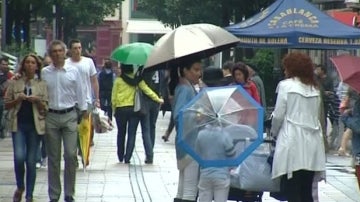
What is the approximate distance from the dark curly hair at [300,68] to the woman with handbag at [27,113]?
318 cm

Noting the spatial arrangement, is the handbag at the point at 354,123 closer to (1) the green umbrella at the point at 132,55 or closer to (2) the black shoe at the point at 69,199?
(2) the black shoe at the point at 69,199

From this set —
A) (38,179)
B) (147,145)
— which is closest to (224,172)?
(38,179)

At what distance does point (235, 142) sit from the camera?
10.2m

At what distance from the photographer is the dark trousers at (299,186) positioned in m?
10.4

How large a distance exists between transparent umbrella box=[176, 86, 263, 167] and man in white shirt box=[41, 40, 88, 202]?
9.02 feet

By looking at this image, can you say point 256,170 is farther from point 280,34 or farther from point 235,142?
point 280,34

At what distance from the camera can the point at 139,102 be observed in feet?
59.5

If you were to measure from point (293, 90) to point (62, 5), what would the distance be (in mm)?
33118

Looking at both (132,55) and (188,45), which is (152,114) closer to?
(132,55)

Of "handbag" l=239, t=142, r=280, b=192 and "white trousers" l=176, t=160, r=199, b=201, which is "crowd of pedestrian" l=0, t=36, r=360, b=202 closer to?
"white trousers" l=176, t=160, r=199, b=201

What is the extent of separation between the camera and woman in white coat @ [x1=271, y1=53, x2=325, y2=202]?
1035cm

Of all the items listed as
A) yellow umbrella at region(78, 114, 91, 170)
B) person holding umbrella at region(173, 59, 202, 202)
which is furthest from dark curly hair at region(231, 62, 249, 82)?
person holding umbrella at region(173, 59, 202, 202)

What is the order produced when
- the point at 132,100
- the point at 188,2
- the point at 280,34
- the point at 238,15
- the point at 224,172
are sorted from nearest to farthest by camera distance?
1. the point at 224,172
2. the point at 132,100
3. the point at 280,34
4. the point at 238,15
5. the point at 188,2

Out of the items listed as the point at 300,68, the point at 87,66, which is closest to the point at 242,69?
the point at 87,66
